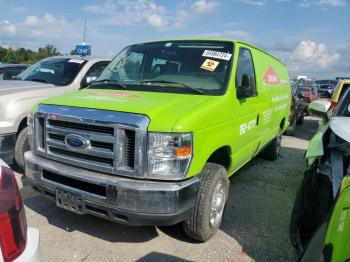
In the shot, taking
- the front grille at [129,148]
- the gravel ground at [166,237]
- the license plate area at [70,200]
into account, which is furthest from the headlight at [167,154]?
the gravel ground at [166,237]

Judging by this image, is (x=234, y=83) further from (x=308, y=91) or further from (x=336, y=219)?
(x=308, y=91)

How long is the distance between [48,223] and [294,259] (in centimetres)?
265

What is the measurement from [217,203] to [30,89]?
11.7ft

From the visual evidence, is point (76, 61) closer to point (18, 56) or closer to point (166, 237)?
point (166, 237)

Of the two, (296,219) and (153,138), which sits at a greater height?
(153,138)

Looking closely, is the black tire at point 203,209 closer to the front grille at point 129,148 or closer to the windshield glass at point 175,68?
the front grille at point 129,148

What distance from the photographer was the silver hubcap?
13.0 feet

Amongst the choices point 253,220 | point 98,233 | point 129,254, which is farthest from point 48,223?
point 253,220

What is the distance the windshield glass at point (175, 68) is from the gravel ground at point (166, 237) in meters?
1.58

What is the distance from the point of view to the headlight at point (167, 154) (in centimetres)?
325

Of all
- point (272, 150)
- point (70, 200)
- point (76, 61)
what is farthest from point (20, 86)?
point (272, 150)

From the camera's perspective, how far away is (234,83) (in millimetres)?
4363

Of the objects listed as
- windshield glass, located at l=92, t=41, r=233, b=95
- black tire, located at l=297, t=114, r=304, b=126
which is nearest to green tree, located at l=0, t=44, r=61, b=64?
black tire, located at l=297, t=114, r=304, b=126

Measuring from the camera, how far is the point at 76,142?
11.8ft
